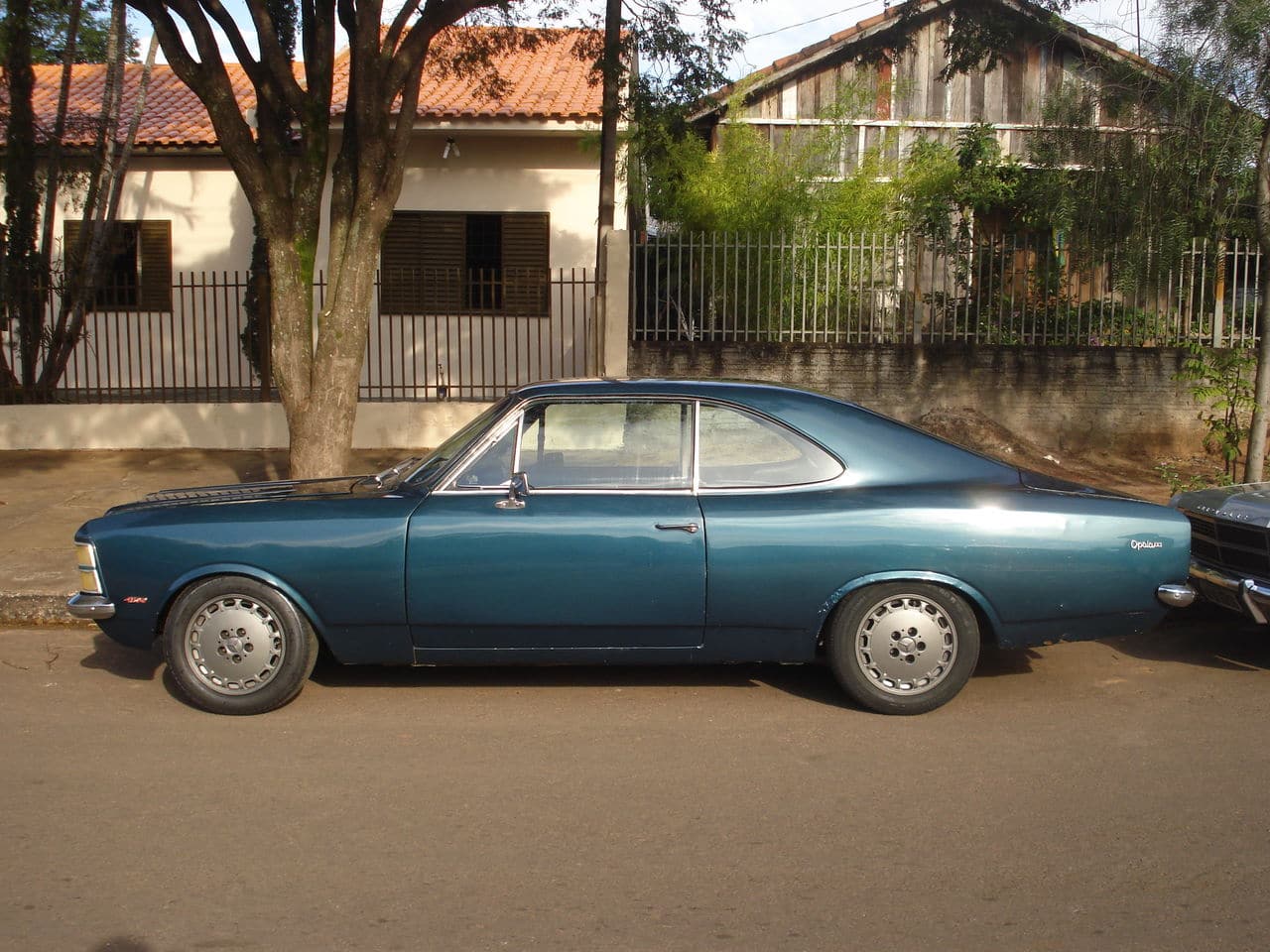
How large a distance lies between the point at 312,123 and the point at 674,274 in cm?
523

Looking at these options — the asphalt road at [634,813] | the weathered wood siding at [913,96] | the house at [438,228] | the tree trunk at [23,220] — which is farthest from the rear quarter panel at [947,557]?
the weathered wood siding at [913,96]

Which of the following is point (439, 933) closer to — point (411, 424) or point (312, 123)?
point (312, 123)

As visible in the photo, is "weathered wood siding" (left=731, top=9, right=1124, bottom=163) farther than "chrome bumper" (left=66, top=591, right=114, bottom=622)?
Yes

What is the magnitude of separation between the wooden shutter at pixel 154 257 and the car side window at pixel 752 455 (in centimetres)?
1389

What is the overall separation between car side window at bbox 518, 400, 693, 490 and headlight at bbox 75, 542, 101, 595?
191 centimetres

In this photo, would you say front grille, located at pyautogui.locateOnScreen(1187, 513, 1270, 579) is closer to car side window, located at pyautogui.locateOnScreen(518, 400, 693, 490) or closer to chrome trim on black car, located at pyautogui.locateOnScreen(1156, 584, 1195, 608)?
chrome trim on black car, located at pyautogui.locateOnScreen(1156, 584, 1195, 608)

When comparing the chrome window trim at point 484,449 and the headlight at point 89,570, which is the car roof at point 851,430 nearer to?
the chrome window trim at point 484,449

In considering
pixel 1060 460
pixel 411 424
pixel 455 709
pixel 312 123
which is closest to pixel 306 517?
pixel 455 709

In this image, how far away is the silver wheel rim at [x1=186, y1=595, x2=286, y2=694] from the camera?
5293 mm

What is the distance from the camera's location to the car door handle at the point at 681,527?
5195mm

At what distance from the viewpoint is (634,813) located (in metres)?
4.31

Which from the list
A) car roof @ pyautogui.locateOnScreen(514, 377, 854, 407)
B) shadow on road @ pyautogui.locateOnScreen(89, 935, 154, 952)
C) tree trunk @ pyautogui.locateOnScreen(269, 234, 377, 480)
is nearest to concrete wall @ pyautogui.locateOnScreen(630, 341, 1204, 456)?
tree trunk @ pyautogui.locateOnScreen(269, 234, 377, 480)

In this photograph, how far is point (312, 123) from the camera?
856 cm

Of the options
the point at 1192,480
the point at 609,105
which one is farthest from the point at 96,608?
the point at 1192,480
